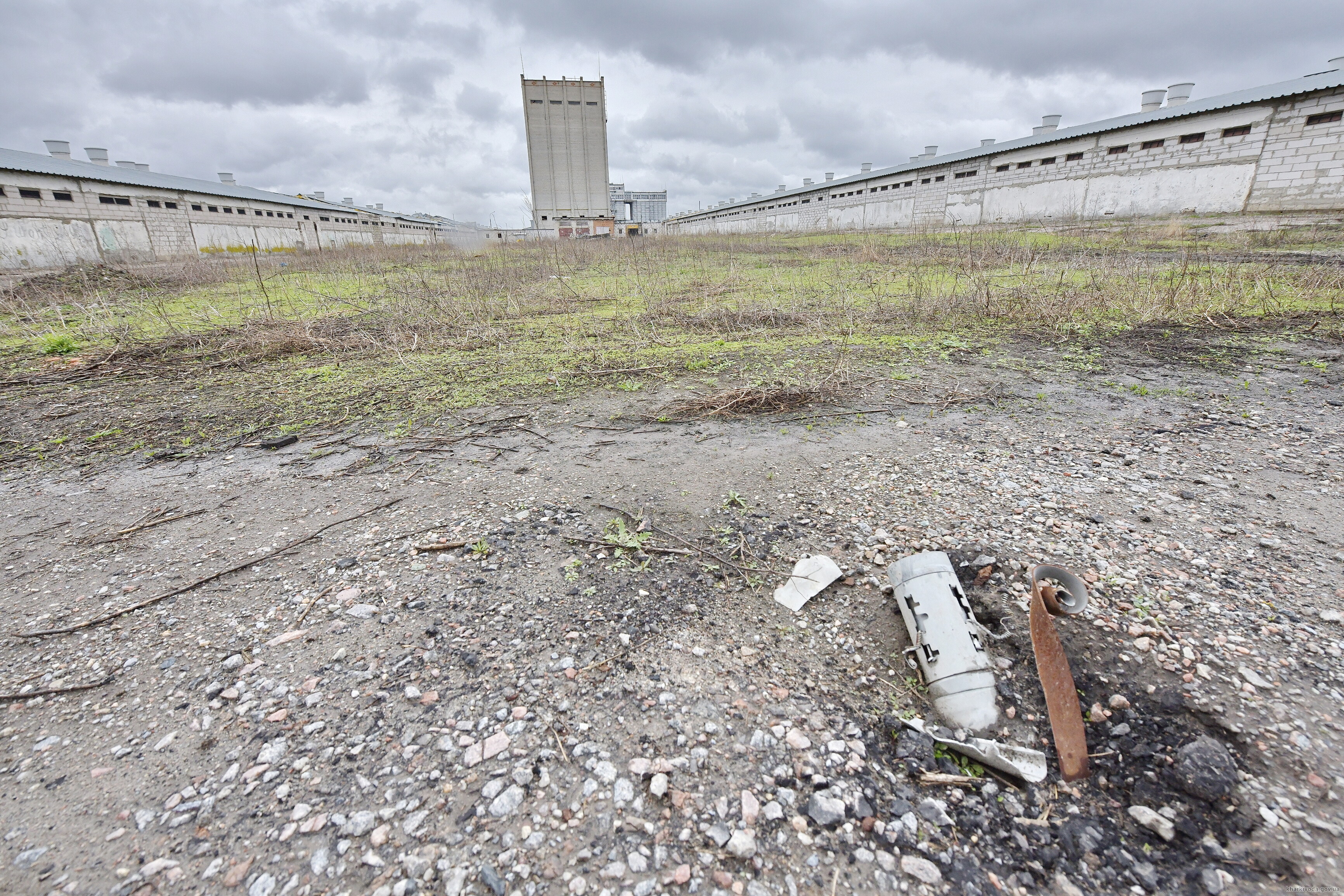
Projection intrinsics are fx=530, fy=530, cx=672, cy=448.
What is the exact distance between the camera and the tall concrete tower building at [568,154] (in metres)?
35.8

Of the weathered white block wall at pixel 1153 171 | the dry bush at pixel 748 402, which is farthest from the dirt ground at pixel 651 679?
the weathered white block wall at pixel 1153 171

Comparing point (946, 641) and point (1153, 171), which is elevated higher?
point (1153, 171)

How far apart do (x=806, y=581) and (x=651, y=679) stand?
75cm

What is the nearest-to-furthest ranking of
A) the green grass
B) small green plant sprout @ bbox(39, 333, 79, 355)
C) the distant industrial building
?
the green grass, small green plant sprout @ bbox(39, 333, 79, 355), the distant industrial building

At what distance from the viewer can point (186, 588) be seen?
6.89 ft

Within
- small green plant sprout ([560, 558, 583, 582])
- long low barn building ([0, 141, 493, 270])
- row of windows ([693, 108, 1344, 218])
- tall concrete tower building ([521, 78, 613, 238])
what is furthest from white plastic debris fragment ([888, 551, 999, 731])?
tall concrete tower building ([521, 78, 613, 238])

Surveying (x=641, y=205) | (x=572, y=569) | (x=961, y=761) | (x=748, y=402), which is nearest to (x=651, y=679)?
(x=572, y=569)

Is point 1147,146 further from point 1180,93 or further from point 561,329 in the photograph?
point 561,329

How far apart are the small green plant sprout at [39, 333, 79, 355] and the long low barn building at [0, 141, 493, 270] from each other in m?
10.8

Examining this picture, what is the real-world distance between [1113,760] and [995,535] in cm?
100

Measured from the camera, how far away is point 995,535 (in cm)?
229

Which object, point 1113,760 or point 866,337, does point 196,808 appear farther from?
point 866,337

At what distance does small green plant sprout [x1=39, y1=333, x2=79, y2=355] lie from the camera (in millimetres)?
5969

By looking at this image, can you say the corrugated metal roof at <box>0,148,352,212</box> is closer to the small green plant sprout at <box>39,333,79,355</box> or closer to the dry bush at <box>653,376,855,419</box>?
the small green plant sprout at <box>39,333,79,355</box>
